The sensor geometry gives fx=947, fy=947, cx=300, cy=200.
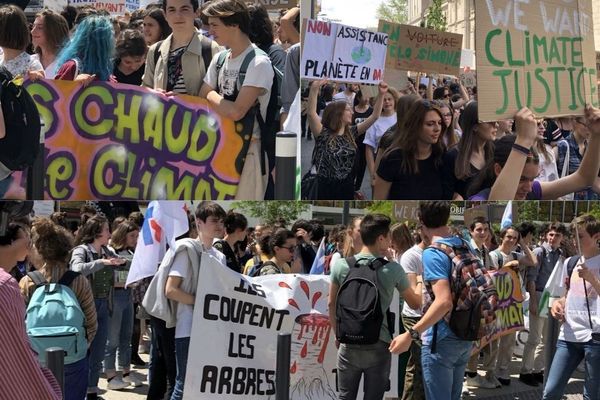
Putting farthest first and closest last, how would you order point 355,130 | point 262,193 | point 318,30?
1. point 355,130
2. point 318,30
3. point 262,193

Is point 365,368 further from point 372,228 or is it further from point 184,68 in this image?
point 184,68

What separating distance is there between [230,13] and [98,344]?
2.32 meters

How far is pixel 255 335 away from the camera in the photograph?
592 cm

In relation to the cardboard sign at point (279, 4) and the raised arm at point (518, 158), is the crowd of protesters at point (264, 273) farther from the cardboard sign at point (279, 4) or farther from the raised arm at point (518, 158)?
the cardboard sign at point (279, 4)

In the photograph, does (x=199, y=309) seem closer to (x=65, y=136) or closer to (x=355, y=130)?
(x=65, y=136)

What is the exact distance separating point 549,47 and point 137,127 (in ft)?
9.76

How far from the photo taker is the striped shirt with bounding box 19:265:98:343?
5125 mm

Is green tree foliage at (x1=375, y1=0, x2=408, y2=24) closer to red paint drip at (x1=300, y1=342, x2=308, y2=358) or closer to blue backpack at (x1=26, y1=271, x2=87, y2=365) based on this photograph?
red paint drip at (x1=300, y1=342, x2=308, y2=358)

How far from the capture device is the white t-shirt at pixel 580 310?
20.3 feet

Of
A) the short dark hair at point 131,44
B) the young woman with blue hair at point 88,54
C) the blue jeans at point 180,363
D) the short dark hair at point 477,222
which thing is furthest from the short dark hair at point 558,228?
the young woman with blue hair at point 88,54

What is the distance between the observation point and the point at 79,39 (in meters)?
6.04

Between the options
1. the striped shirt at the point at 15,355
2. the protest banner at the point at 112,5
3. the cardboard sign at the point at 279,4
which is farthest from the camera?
the protest banner at the point at 112,5

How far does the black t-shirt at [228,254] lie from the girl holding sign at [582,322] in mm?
2212

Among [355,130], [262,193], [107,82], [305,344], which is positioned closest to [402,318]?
[305,344]
